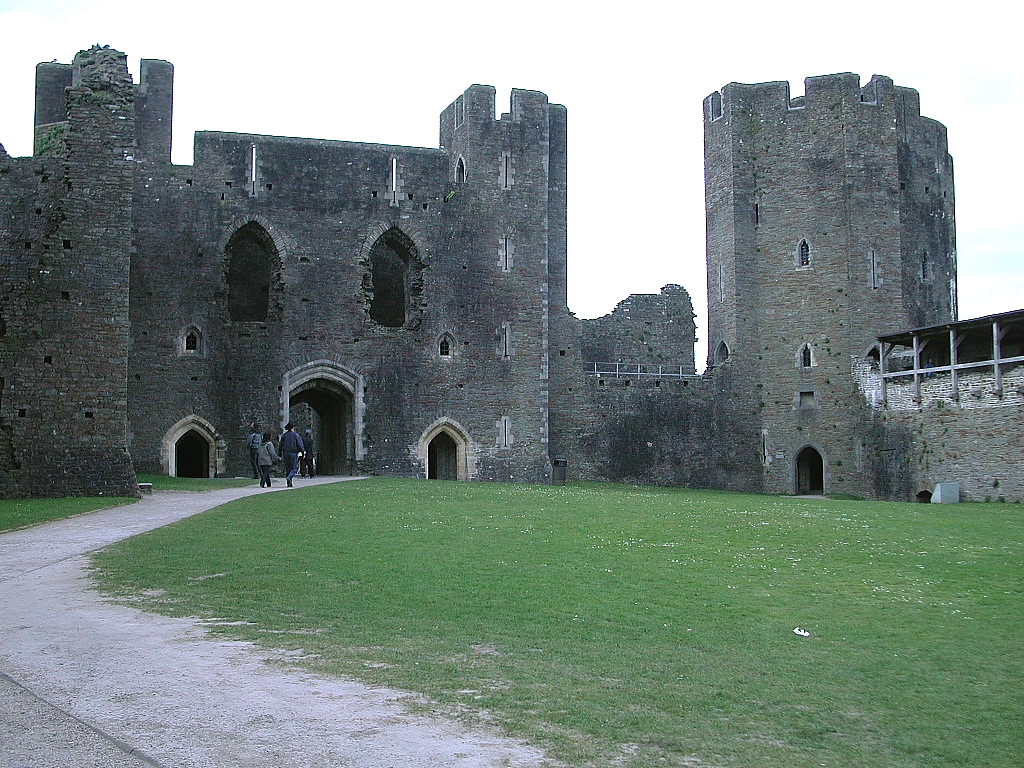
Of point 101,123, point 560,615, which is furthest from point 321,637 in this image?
point 101,123

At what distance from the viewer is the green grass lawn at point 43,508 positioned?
47.3 feet

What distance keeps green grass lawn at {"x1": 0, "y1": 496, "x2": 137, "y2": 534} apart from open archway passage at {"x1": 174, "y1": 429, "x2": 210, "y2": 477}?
10.1 meters

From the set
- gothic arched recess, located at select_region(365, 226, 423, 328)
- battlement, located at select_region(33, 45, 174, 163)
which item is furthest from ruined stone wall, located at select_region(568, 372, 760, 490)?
battlement, located at select_region(33, 45, 174, 163)

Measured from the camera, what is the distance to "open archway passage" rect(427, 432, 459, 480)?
30375 millimetres

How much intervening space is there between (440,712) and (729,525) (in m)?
9.10

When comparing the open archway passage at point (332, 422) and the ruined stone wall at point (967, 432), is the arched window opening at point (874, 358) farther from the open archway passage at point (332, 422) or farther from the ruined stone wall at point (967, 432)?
the open archway passage at point (332, 422)

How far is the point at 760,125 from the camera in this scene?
3294 cm

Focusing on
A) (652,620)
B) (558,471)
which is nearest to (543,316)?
(558,471)

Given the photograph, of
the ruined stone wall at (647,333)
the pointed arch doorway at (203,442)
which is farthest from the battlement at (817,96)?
the pointed arch doorway at (203,442)

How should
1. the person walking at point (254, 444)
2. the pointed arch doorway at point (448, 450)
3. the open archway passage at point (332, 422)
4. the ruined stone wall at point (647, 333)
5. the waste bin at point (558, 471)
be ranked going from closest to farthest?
1. the person walking at point (254, 444)
2. the open archway passage at point (332, 422)
3. the pointed arch doorway at point (448, 450)
4. the waste bin at point (558, 471)
5. the ruined stone wall at point (647, 333)

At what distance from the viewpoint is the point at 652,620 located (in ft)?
25.9

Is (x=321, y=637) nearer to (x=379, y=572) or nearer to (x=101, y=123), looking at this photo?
(x=379, y=572)

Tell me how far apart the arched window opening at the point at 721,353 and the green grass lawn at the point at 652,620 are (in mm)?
18917

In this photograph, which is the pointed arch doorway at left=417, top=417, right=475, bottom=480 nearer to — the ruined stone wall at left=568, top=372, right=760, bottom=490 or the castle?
the castle
